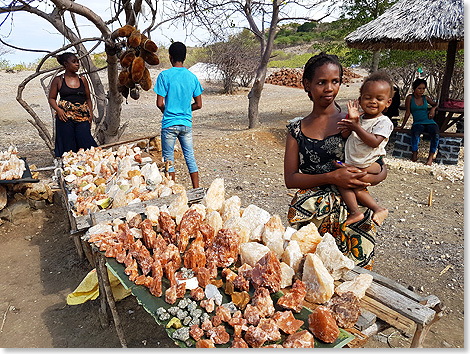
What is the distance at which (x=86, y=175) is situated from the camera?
12.0 ft

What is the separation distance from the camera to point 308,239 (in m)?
1.88

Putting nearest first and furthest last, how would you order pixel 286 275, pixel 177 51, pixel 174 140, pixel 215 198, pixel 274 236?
pixel 286 275
pixel 274 236
pixel 215 198
pixel 177 51
pixel 174 140

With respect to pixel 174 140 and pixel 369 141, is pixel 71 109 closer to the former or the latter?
pixel 174 140

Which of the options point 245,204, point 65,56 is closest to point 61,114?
point 65,56

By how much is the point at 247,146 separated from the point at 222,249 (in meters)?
5.54

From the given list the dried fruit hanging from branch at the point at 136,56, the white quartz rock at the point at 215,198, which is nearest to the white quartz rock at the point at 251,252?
the white quartz rock at the point at 215,198

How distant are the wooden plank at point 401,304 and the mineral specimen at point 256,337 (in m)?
0.58

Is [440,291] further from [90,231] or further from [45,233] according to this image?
[45,233]

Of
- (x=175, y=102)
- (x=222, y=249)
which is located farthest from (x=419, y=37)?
(x=222, y=249)

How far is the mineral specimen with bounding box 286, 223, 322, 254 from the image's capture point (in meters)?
1.88

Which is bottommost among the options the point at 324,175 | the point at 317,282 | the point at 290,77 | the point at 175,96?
the point at 317,282

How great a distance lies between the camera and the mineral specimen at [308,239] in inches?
74.0

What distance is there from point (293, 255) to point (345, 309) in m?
0.40

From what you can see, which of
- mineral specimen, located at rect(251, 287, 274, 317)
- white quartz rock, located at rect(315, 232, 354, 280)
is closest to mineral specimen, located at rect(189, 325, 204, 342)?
mineral specimen, located at rect(251, 287, 274, 317)
